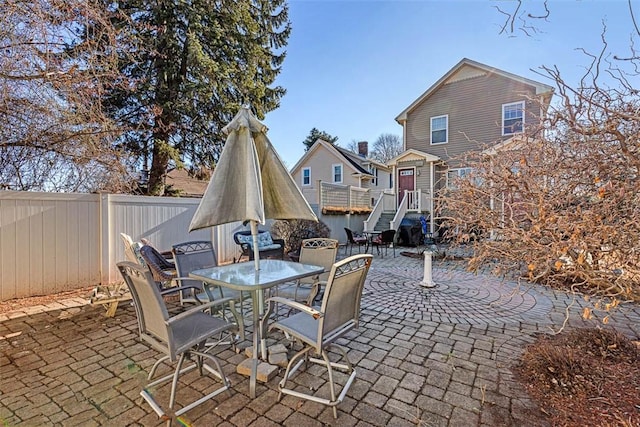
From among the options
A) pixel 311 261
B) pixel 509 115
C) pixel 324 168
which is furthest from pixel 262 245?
pixel 324 168

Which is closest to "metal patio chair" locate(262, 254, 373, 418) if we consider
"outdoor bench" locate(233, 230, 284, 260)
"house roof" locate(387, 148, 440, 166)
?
"outdoor bench" locate(233, 230, 284, 260)

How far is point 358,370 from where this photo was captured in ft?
8.90

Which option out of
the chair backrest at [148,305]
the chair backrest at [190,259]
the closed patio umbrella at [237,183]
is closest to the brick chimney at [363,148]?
the chair backrest at [190,259]

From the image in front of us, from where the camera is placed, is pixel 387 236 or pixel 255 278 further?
pixel 387 236

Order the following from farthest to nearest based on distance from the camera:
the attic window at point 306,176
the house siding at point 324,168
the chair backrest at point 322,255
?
the attic window at point 306,176 < the house siding at point 324,168 < the chair backrest at point 322,255

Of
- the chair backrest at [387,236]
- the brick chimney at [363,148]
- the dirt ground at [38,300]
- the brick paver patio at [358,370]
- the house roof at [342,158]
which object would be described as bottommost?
the brick paver patio at [358,370]

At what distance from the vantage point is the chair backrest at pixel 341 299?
6.98 feet

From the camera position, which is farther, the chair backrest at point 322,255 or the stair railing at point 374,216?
the stair railing at point 374,216

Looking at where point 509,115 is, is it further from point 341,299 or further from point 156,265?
point 156,265

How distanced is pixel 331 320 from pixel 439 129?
43.5ft

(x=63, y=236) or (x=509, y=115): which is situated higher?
(x=509, y=115)

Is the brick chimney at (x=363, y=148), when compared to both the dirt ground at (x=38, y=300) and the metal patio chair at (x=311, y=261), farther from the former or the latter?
the dirt ground at (x=38, y=300)

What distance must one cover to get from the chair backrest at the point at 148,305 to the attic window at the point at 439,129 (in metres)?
13.6

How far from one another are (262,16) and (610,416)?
13.6 meters
